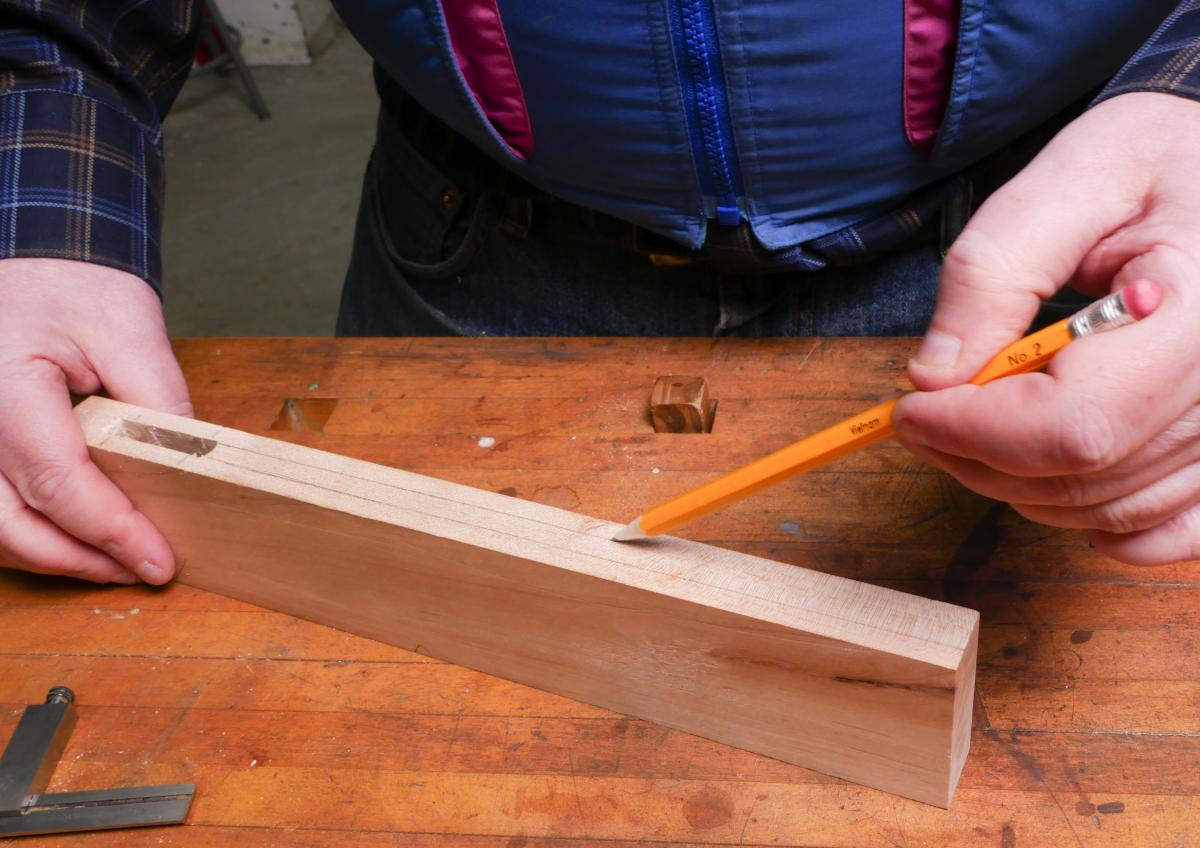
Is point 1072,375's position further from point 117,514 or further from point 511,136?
point 117,514

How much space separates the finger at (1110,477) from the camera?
0.69 metres

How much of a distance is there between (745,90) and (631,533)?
1.49ft

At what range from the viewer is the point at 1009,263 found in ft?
2.29

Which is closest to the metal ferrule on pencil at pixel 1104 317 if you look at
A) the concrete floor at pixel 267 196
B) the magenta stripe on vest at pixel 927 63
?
the magenta stripe on vest at pixel 927 63

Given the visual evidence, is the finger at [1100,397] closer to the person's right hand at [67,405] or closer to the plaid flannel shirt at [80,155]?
the plaid flannel shirt at [80,155]

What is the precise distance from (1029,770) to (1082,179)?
44 cm

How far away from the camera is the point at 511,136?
44.8 inches

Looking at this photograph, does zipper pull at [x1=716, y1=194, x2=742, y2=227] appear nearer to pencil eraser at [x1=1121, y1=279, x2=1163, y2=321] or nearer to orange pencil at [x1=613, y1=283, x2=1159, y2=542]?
orange pencil at [x1=613, y1=283, x2=1159, y2=542]

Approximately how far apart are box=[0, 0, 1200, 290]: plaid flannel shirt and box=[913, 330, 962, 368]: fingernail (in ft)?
1.48

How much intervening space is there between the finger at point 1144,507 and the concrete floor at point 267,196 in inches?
119

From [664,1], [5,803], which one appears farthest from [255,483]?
[664,1]

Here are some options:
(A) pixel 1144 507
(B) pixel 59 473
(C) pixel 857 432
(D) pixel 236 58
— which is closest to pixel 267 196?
(D) pixel 236 58

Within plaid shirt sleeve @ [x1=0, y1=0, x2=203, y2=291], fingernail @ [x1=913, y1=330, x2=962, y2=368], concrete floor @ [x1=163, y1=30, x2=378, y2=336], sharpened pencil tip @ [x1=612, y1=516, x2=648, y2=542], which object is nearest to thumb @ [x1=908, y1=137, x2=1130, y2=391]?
fingernail @ [x1=913, y1=330, x2=962, y2=368]

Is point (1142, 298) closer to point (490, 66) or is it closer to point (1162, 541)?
point (1162, 541)
